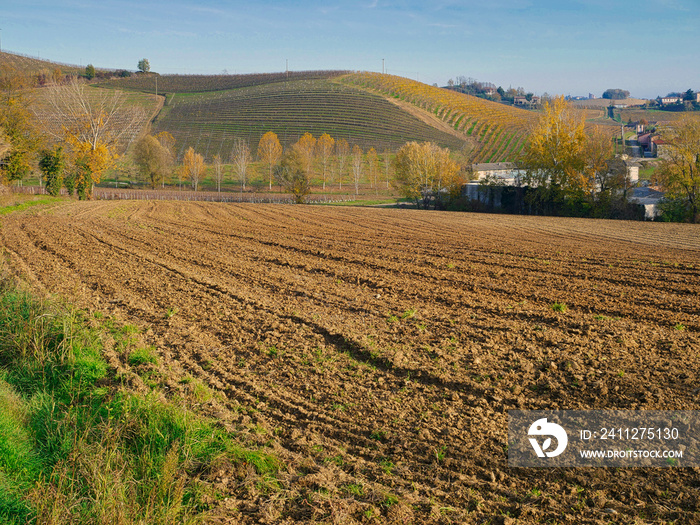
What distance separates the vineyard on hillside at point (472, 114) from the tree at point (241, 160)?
4706 cm

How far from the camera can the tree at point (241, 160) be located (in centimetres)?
8957

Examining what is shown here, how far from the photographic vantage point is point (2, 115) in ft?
135

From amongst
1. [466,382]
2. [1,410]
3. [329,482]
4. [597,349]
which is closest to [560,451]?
[466,382]

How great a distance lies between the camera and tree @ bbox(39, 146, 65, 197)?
4344 cm

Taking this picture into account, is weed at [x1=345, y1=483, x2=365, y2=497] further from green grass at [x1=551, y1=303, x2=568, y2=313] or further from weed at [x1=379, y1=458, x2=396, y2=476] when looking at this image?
green grass at [x1=551, y1=303, x2=568, y2=313]

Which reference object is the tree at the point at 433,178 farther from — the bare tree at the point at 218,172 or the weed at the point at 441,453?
the weed at the point at 441,453

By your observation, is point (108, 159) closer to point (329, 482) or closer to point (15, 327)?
point (15, 327)

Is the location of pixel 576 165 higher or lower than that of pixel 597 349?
higher

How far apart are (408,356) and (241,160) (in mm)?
87177

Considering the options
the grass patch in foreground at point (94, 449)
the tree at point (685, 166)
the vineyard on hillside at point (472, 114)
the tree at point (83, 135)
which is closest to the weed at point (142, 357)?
the grass patch in foreground at point (94, 449)

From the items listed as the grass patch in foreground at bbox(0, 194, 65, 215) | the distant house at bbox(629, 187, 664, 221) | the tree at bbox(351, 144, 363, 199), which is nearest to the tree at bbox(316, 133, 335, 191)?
the tree at bbox(351, 144, 363, 199)

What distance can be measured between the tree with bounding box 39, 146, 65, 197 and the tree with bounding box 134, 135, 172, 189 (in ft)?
133

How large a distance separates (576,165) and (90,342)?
47.7 m

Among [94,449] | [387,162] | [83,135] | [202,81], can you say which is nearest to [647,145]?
[387,162]
